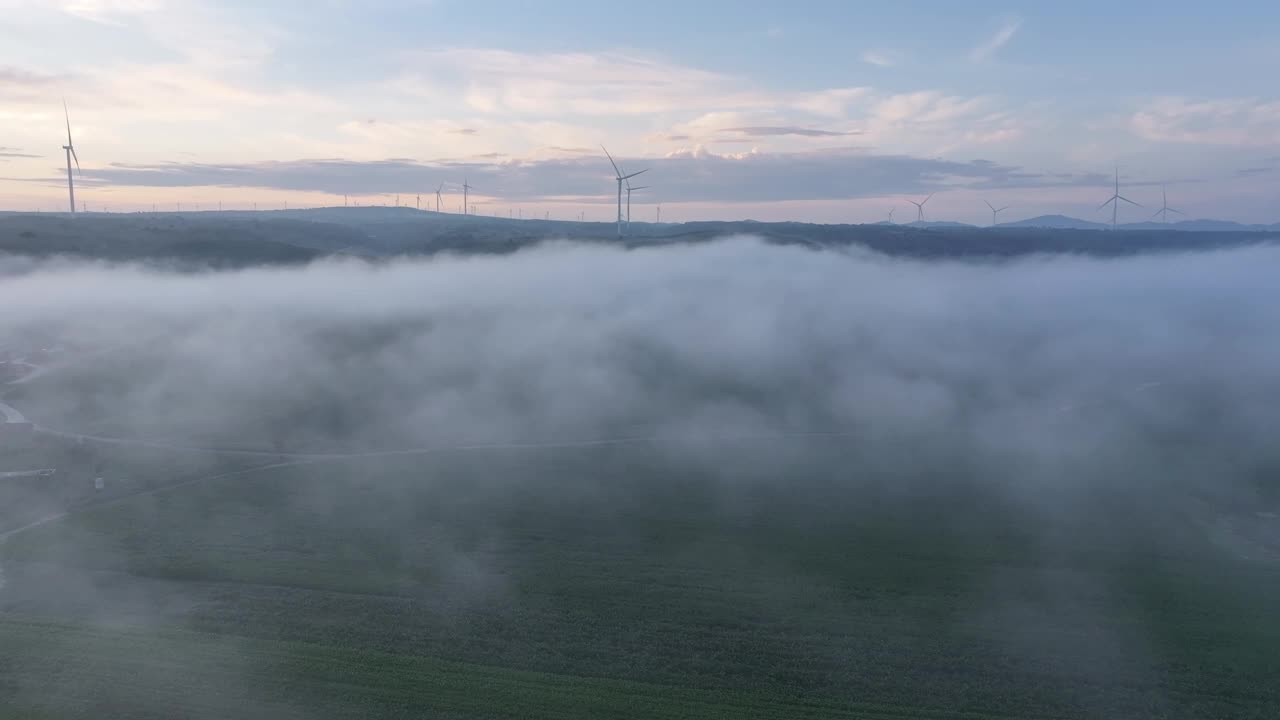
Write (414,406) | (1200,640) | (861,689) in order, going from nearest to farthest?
(861,689) → (1200,640) → (414,406)

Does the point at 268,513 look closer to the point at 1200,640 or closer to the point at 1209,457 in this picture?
the point at 1200,640

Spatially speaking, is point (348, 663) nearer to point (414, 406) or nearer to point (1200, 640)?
point (1200, 640)

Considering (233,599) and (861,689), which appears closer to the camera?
(861,689)

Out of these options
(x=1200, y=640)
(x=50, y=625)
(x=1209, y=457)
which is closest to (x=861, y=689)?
(x=1200, y=640)

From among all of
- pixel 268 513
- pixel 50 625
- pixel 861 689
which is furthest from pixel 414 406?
pixel 861 689

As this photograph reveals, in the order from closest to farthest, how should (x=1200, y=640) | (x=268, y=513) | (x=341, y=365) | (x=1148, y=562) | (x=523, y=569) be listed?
(x=1200, y=640)
(x=523, y=569)
(x=1148, y=562)
(x=268, y=513)
(x=341, y=365)

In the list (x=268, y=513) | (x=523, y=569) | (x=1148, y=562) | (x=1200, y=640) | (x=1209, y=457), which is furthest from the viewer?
(x=1209, y=457)
